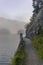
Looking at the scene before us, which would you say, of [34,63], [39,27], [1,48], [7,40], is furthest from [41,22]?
[34,63]

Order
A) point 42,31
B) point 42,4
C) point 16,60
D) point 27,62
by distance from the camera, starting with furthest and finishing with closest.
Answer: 1. point 42,4
2. point 42,31
3. point 27,62
4. point 16,60

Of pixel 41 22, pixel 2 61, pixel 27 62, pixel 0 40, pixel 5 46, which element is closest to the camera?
pixel 27 62

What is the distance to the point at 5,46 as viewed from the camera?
21141 mm

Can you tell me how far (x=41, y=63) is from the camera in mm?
12492

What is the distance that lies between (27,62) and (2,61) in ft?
8.26

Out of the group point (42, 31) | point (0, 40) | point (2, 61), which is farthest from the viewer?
point (42, 31)

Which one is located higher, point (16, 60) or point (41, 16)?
point (41, 16)

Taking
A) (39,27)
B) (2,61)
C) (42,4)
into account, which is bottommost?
(2,61)

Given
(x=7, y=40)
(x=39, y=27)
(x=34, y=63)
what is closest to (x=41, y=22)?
(x=39, y=27)

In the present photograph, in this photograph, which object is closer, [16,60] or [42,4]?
[16,60]

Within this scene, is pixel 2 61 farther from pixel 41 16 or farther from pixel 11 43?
pixel 41 16

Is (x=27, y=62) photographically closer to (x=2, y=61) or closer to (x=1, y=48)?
(x=2, y=61)

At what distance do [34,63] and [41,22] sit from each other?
58.0 feet

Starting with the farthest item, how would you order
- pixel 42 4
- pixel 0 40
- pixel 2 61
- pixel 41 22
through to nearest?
pixel 42 4
pixel 41 22
pixel 0 40
pixel 2 61
